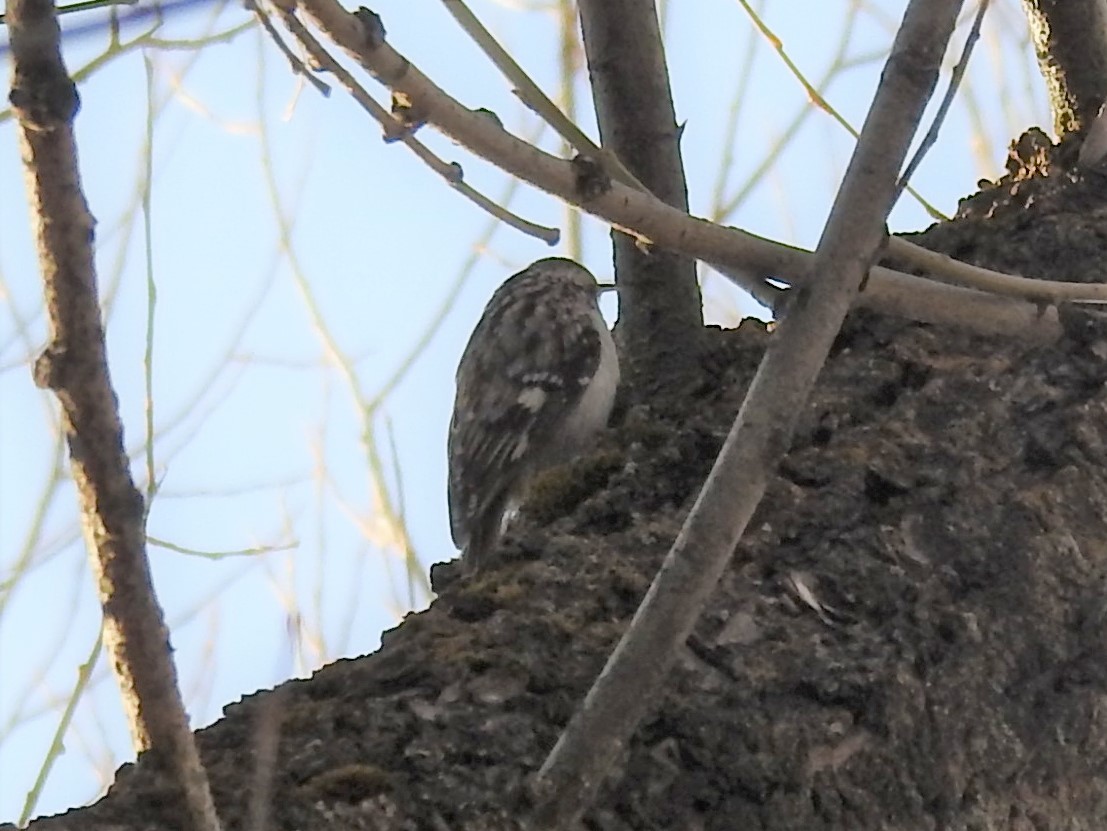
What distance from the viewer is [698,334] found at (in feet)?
8.46

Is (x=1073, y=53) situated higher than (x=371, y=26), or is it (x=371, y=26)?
(x=1073, y=53)

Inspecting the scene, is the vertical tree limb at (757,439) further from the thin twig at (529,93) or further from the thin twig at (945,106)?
the thin twig at (529,93)

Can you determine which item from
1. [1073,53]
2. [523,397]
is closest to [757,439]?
[1073,53]

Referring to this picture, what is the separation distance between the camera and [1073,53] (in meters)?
2.79

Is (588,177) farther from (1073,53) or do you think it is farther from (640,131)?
(1073,53)

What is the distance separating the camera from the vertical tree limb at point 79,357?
0.91 metres

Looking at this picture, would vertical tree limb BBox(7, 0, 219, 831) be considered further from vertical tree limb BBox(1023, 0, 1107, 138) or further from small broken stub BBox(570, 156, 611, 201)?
vertical tree limb BBox(1023, 0, 1107, 138)

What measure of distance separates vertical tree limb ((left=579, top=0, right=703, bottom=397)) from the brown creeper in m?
0.19

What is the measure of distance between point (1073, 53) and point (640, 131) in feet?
2.75

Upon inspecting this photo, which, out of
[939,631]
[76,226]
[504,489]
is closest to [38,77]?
[76,226]

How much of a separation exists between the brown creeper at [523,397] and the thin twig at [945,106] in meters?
1.31

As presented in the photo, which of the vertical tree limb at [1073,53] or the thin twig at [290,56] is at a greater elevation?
the vertical tree limb at [1073,53]

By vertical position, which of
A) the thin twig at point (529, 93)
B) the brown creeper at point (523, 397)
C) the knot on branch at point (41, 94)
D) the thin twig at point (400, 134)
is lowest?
the knot on branch at point (41, 94)

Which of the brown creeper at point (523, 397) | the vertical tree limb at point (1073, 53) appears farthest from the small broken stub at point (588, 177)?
the vertical tree limb at point (1073, 53)
